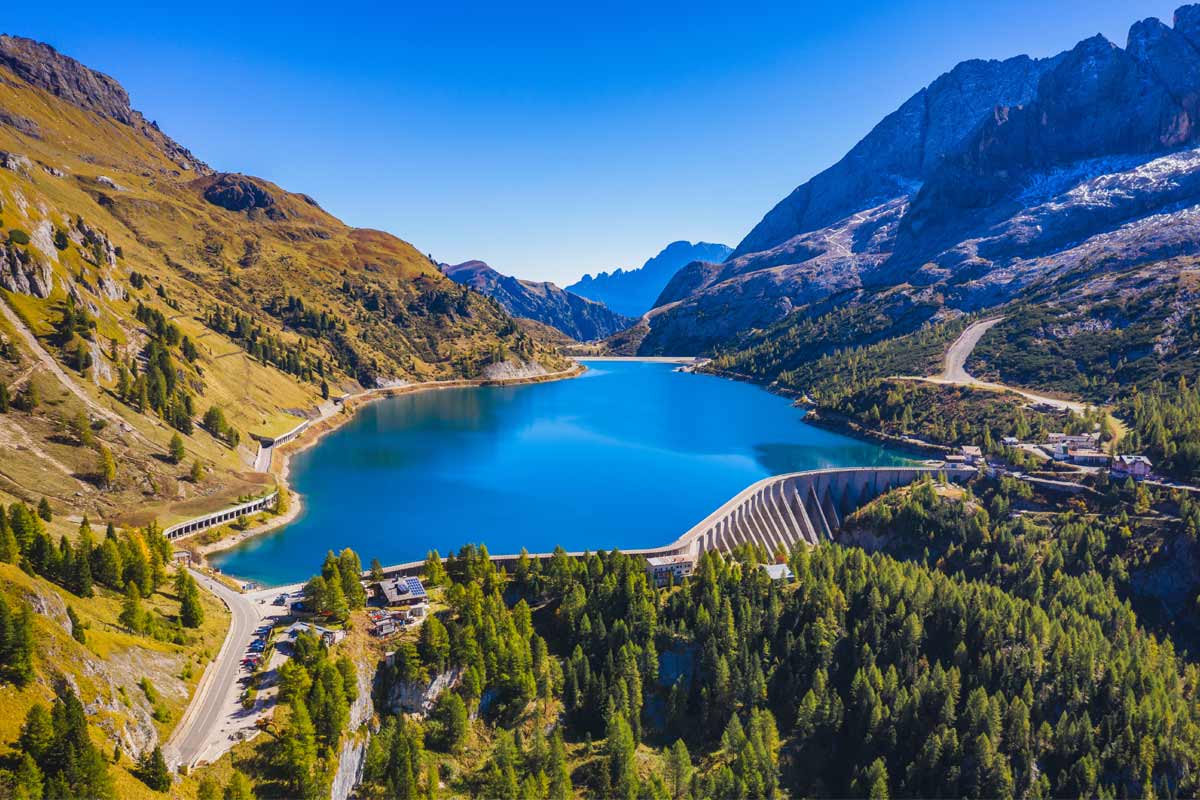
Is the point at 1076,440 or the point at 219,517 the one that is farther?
the point at 1076,440

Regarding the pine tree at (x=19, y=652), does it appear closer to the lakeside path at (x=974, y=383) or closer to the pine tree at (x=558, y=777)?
the pine tree at (x=558, y=777)

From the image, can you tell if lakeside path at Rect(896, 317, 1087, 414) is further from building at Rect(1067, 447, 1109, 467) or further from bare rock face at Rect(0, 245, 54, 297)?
bare rock face at Rect(0, 245, 54, 297)

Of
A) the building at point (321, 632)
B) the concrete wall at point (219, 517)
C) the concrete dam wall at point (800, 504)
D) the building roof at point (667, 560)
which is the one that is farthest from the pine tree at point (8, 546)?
the concrete dam wall at point (800, 504)

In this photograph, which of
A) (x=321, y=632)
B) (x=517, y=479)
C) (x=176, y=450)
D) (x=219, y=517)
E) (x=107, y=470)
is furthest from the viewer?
(x=517, y=479)

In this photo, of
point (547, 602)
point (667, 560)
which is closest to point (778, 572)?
point (667, 560)

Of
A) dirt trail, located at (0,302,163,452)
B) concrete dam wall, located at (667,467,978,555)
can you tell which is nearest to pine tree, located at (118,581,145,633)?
dirt trail, located at (0,302,163,452)

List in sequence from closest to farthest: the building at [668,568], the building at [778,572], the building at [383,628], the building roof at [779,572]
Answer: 1. the building at [383,628]
2. the building at [778,572]
3. the building roof at [779,572]
4. the building at [668,568]

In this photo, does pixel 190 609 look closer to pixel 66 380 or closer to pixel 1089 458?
pixel 66 380
